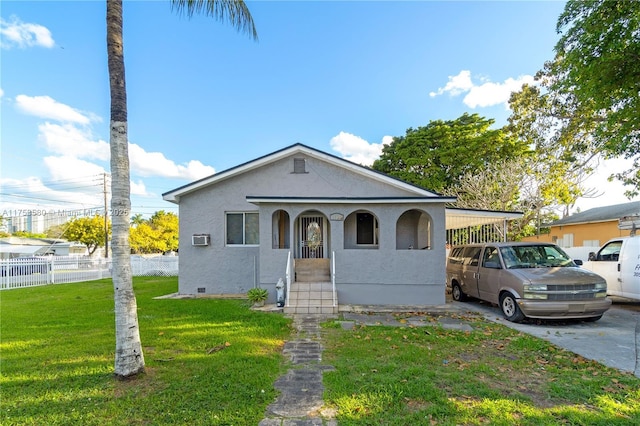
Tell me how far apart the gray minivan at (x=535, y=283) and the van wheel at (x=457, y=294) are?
0.85 meters

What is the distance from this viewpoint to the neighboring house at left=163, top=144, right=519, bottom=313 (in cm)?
946

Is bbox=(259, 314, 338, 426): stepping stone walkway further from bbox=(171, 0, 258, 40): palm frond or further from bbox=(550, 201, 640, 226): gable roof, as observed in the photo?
bbox=(550, 201, 640, 226): gable roof

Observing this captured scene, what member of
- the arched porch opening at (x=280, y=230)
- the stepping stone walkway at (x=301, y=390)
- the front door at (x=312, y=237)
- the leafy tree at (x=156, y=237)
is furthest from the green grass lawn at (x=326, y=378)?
the leafy tree at (x=156, y=237)

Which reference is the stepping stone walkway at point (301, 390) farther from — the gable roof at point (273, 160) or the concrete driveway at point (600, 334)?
the gable roof at point (273, 160)

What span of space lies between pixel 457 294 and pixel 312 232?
5.54m

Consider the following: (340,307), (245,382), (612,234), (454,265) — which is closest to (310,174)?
(340,307)

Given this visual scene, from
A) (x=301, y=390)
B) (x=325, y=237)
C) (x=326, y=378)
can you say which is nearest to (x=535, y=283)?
(x=326, y=378)

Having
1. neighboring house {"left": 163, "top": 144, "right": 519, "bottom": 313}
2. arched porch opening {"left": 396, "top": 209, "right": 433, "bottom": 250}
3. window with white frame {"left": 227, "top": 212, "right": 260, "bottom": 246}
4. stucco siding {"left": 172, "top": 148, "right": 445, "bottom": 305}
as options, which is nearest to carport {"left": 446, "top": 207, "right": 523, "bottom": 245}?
neighboring house {"left": 163, "top": 144, "right": 519, "bottom": 313}

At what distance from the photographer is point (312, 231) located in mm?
11508

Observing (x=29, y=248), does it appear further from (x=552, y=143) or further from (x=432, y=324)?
(x=552, y=143)

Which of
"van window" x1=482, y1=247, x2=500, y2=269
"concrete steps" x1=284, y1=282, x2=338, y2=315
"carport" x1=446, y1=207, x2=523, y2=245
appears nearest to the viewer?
"van window" x1=482, y1=247, x2=500, y2=269

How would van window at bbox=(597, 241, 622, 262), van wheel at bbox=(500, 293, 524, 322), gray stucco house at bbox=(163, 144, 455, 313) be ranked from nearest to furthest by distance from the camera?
van wheel at bbox=(500, 293, 524, 322) → van window at bbox=(597, 241, 622, 262) → gray stucco house at bbox=(163, 144, 455, 313)

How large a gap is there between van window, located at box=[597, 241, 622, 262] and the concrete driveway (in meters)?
1.57

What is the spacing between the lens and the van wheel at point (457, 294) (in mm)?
10133
